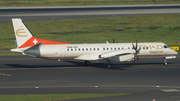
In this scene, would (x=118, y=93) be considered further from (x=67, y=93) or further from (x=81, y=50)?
(x=81, y=50)

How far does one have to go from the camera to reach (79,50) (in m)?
33.4

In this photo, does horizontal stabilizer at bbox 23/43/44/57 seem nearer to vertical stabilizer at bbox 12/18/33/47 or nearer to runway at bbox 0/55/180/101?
vertical stabilizer at bbox 12/18/33/47

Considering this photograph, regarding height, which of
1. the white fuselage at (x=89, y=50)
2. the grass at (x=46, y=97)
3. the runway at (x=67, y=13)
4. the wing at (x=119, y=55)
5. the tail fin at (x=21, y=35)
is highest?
the runway at (x=67, y=13)

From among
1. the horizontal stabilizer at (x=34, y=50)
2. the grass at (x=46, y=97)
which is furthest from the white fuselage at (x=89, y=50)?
the grass at (x=46, y=97)

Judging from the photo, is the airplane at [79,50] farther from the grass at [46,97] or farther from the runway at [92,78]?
the grass at [46,97]

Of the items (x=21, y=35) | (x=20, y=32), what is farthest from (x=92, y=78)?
(x=20, y=32)

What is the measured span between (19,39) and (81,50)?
7.89 m

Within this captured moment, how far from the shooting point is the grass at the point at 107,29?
60594 millimetres

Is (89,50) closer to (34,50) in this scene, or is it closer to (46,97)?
(34,50)

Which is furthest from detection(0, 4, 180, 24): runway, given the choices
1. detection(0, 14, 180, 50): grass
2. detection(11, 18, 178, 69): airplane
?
detection(11, 18, 178, 69): airplane

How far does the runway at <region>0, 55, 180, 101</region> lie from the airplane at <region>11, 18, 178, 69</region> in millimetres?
1456

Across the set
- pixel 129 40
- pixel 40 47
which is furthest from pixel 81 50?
pixel 129 40

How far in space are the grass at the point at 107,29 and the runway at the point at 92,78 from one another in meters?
22.5

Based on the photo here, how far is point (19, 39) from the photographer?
3281 cm
